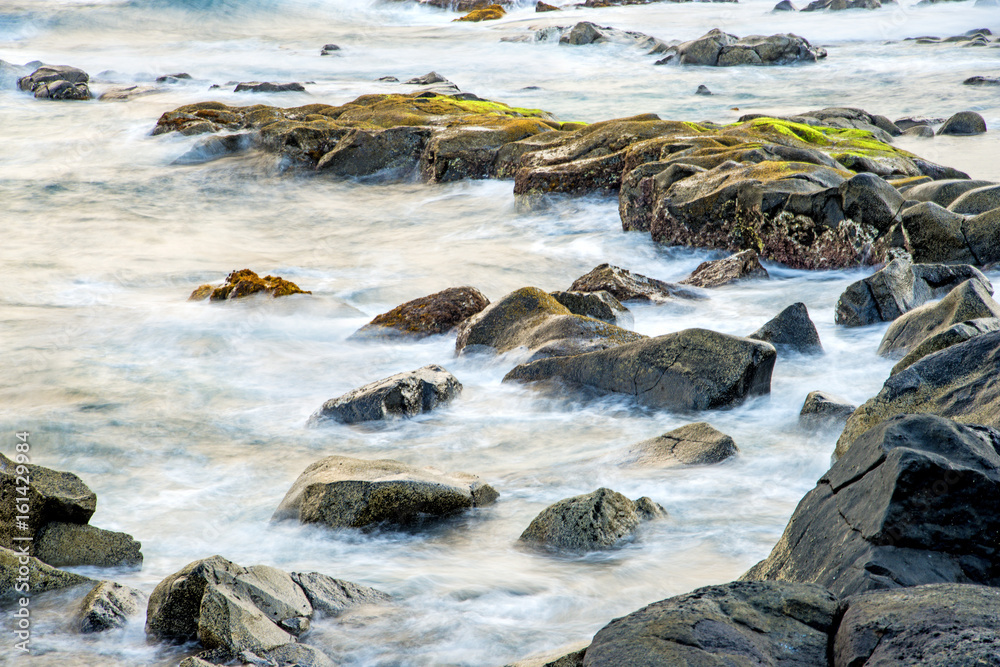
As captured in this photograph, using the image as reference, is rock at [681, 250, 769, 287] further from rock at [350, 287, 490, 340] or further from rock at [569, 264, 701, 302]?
rock at [350, 287, 490, 340]

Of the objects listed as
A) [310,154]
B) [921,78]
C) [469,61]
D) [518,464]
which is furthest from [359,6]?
[518,464]

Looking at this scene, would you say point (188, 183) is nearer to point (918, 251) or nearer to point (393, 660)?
point (918, 251)

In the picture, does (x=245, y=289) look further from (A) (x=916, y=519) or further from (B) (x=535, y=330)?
(A) (x=916, y=519)

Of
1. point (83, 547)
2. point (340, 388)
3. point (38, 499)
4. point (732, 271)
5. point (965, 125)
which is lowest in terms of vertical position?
point (340, 388)

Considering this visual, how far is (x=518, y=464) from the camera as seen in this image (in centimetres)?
460

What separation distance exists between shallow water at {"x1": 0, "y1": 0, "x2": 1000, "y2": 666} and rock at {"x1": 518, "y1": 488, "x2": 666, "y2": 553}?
0.08 m

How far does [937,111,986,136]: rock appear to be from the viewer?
623 inches

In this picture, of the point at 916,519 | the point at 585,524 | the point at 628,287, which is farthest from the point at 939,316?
the point at 916,519

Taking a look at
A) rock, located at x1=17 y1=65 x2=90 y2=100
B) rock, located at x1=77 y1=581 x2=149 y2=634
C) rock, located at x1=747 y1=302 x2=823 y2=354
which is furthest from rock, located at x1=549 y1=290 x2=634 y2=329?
rock, located at x1=17 y1=65 x2=90 y2=100

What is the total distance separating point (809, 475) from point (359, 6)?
5257cm

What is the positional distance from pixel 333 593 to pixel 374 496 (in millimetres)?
739

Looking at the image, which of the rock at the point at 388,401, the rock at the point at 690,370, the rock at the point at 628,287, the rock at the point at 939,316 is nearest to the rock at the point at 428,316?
the rock at the point at 628,287

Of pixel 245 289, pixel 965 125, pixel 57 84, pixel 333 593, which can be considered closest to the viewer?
pixel 333 593

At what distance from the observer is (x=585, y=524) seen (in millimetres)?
3441
